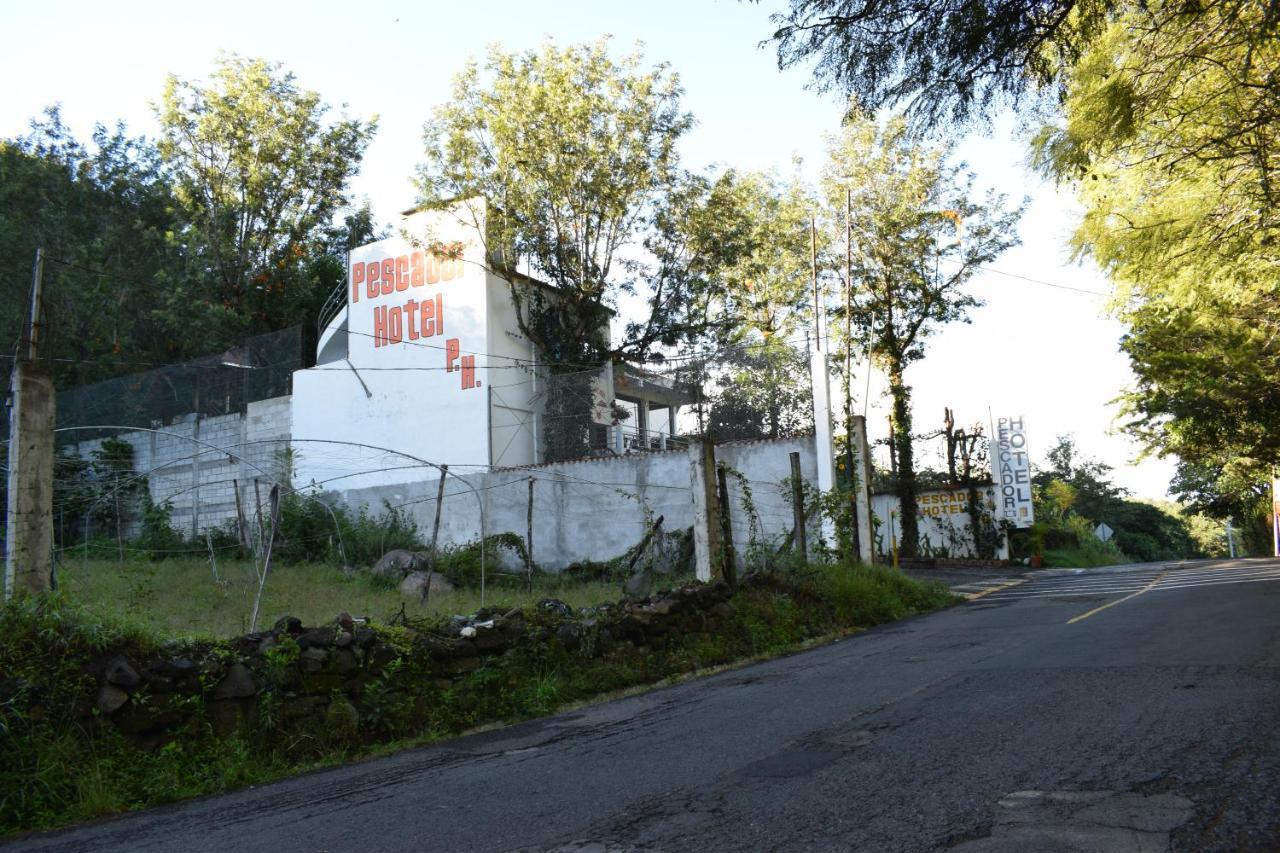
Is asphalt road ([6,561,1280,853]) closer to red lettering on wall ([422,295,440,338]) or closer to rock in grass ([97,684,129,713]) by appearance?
rock in grass ([97,684,129,713])

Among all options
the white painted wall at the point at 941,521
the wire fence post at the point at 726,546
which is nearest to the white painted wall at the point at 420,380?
the wire fence post at the point at 726,546

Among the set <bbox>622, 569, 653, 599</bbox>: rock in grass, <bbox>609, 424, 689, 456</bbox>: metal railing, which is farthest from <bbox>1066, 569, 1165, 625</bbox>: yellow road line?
<bbox>609, 424, 689, 456</bbox>: metal railing

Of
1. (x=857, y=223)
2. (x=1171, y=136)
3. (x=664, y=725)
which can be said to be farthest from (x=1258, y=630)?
(x=857, y=223)

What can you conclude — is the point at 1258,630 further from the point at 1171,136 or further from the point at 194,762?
the point at 194,762

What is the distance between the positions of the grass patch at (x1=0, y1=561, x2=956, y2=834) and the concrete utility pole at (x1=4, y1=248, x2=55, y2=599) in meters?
0.47

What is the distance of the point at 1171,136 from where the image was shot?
8836mm

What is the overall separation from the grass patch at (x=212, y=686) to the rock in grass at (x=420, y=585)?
3.86 metres

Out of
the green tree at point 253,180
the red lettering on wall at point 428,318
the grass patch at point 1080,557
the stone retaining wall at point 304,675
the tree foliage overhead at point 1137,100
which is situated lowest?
the grass patch at point 1080,557

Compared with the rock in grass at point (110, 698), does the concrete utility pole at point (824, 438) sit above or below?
above

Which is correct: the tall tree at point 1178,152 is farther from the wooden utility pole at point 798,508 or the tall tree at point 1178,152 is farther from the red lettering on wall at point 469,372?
the red lettering on wall at point 469,372

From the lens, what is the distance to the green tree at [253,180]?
1304 inches

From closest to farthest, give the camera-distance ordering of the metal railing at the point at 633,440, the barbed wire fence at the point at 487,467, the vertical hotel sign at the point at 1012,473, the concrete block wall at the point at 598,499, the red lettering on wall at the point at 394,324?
the concrete block wall at the point at 598,499, the barbed wire fence at the point at 487,467, the metal railing at the point at 633,440, the red lettering on wall at the point at 394,324, the vertical hotel sign at the point at 1012,473

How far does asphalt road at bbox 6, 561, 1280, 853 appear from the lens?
167 inches

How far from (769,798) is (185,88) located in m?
35.5
